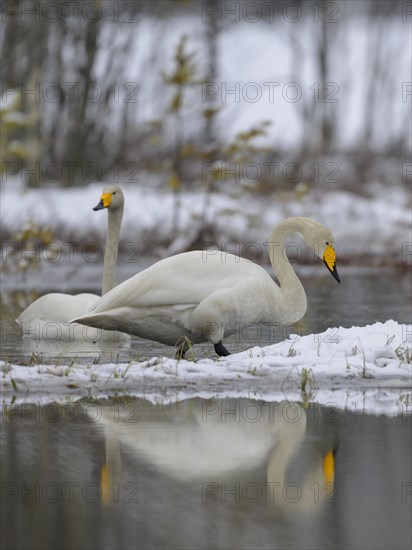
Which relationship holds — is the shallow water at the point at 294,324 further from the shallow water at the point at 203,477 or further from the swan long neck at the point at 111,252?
the shallow water at the point at 203,477

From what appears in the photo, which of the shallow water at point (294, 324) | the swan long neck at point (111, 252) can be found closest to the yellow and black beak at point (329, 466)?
the shallow water at point (294, 324)

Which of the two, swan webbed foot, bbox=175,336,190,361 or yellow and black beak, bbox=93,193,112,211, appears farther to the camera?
yellow and black beak, bbox=93,193,112,211

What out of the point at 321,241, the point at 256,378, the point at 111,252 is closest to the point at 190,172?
the point at 111,252

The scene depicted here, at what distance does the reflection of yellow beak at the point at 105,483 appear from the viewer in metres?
4.34

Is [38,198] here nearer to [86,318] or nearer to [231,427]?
[86,318]

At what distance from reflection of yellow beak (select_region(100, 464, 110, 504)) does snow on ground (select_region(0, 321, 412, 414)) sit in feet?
4.40

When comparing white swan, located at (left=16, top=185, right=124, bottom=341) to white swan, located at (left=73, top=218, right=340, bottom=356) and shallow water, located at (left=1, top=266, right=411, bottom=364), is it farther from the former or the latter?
white swan, located at (left=73, top=218, right=340, bottom=356)

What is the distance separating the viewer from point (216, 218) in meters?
16.3

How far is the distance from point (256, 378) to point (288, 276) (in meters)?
1.40

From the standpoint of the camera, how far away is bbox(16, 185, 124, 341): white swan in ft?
28.4

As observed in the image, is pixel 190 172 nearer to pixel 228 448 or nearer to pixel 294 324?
pixel 294 324

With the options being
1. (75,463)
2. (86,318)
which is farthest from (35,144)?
(75,463)

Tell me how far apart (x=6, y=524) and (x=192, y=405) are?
1.93m

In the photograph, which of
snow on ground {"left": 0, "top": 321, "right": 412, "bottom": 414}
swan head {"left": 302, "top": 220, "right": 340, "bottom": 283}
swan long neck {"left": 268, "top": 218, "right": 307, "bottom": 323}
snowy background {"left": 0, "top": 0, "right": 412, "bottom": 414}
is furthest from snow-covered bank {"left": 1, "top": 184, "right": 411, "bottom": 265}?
snow on ground {"left": 0, "top": 321, "right": 412, "bottom": 414}
